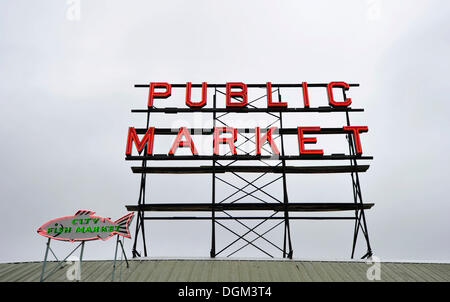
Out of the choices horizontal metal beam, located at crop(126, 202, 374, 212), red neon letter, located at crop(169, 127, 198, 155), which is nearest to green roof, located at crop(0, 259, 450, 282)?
horizontal metal beam, located at crop(126, 202, 374, 212)

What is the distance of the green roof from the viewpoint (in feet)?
35.7

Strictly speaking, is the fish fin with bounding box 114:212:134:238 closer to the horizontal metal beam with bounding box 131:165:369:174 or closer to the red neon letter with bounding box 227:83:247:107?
the horizontal metal beam with bounding box 131:165:369:174

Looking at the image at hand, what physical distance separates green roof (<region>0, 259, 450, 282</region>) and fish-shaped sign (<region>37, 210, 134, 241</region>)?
1574mm

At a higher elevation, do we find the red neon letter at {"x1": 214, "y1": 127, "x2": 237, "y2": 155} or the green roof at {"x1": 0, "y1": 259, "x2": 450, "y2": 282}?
the red neon letter at {"x1": 214, "y1": 127, "x2": 237, "y2": 155}

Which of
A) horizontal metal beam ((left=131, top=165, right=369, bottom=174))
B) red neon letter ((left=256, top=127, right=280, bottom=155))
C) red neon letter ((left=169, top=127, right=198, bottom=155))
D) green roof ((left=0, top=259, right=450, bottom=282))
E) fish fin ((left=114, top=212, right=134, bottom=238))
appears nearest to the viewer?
fish fin ((left=114, top=212, right=134, bottom=238))

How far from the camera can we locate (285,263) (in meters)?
12.5

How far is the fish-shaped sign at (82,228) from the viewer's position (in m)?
9.90

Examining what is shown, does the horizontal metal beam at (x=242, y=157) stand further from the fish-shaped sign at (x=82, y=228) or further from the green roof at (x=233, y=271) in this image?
the fish-shaped sign at (x=82, y=228)

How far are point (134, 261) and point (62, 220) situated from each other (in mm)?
3932
